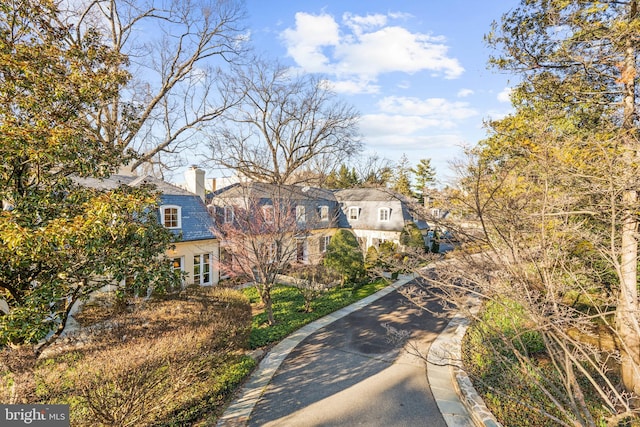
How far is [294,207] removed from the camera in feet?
62.0

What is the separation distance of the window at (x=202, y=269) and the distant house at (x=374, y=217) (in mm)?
12651

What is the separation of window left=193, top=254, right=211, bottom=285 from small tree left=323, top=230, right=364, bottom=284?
673 centimetres

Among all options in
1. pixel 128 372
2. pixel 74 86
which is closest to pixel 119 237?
pixel 128 372

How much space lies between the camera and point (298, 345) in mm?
10648

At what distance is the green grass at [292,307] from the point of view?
443 inches

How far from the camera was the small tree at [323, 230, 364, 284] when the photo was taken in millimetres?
17984

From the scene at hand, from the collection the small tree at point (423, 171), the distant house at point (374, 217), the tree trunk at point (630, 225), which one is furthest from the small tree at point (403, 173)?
the tree trunk at point (630, 225)

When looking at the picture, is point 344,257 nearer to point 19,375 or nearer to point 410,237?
point 410,237

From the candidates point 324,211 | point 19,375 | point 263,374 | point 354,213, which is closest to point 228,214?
point 324,211

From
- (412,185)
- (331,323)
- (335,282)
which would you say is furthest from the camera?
(412,185)

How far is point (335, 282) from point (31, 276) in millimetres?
14705

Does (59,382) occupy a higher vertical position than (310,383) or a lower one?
higher

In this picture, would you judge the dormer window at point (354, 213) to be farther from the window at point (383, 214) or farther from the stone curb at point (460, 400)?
the stone curb at point (460, 400)

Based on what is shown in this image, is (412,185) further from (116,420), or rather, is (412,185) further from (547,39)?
(116,420)
